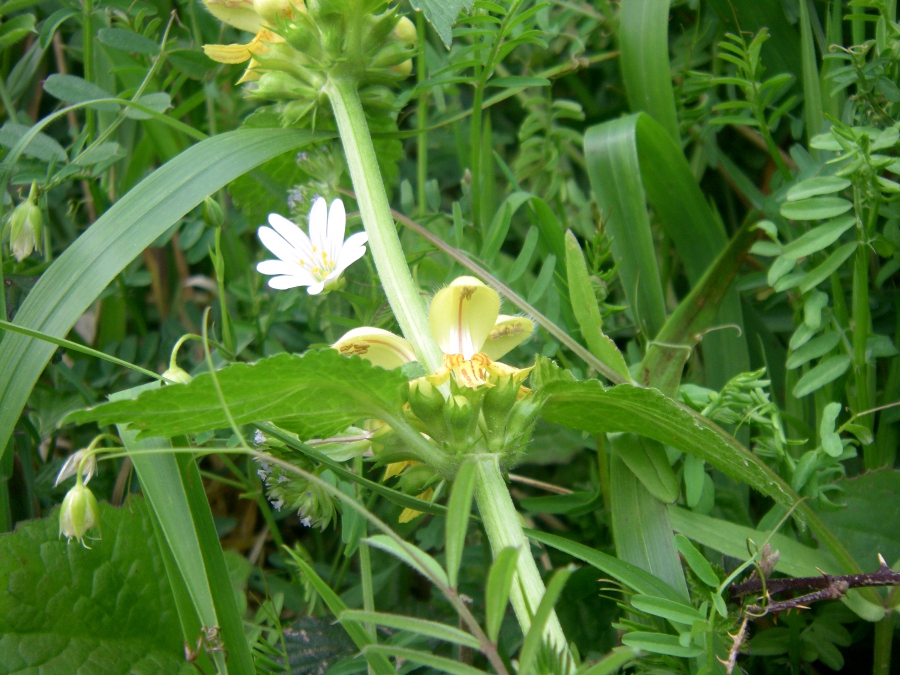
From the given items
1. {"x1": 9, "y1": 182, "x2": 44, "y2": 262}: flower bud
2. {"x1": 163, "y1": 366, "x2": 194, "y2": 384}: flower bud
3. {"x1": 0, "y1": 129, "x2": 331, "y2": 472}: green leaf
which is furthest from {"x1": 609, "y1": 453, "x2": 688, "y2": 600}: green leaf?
{"x1": 9, "y1": 182, "x2": 44, "y2": 262}: flower bud

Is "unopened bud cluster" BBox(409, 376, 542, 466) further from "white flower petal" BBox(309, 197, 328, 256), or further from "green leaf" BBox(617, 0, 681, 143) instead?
"green leaf" BBox(617, 0, 681, 143)

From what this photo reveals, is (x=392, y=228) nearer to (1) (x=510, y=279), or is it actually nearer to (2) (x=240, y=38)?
(1) (x=510, y=279)

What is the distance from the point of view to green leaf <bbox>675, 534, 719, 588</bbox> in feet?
2.95

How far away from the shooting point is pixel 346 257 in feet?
3.26

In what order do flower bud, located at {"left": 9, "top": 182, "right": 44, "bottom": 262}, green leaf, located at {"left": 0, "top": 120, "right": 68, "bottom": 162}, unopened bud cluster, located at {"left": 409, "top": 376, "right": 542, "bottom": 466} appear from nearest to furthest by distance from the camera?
1. unopened bud cluster, located at {"left": 409, "top": 376, "right": 542, "bottom": 466}
2. flower bud, located at {"left": 9, "top": 182, "right": 44, "bottom": 262}
3. green leaf, located at {"left": 0, "top": 120, "right": 68, "bottom": 162}

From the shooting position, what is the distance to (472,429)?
2.74 feet

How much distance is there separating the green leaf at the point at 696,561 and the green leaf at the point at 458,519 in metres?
0.33

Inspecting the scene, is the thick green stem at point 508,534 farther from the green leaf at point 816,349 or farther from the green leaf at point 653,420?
the green leaf at point 816,349

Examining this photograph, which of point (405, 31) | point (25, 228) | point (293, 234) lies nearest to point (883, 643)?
point (293, 234)

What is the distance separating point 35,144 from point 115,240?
0.35 m

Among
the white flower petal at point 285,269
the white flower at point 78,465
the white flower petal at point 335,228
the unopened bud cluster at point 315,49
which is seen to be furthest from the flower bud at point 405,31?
the white flower at point 78,465

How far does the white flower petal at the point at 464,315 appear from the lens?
94 centimetres

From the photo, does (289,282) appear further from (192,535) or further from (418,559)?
(418,559)

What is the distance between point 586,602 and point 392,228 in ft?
Result: 2.13
